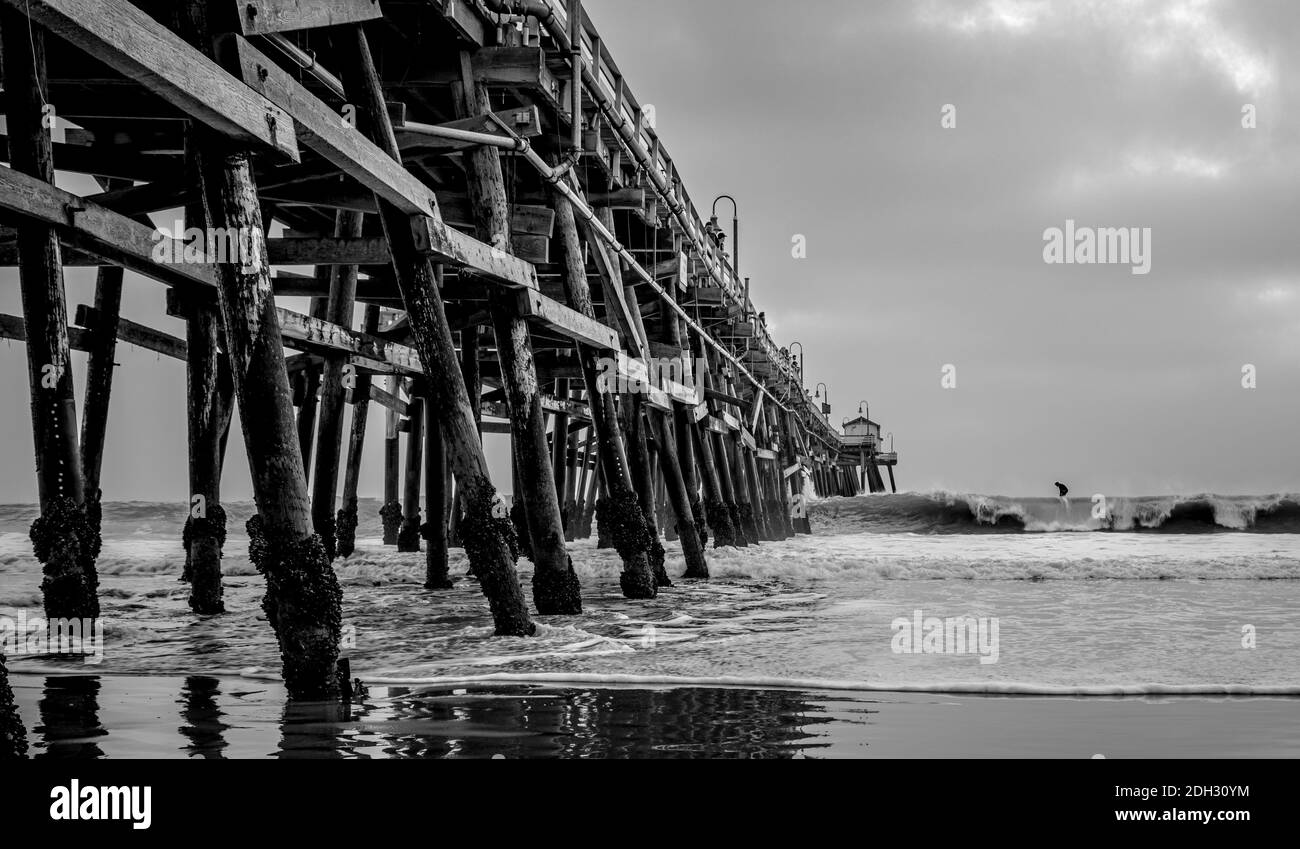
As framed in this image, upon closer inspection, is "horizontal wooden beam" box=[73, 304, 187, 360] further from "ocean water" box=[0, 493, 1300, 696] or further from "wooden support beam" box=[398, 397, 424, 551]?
"wooden support beam" box=[398, 397, 424, 551]

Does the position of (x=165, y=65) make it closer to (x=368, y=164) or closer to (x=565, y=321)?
(x=368, y=164)

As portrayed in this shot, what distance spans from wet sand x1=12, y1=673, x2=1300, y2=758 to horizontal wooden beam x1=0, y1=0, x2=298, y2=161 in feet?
7.96

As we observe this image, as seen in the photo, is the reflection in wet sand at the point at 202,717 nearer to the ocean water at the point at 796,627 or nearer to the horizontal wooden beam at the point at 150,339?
the ocean water at the point at 796,627

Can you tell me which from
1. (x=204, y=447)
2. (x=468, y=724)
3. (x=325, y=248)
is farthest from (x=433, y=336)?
(x=204, y=447)

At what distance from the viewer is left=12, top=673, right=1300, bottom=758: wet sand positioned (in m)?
3.72

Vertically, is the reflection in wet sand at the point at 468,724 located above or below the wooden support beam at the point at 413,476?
below

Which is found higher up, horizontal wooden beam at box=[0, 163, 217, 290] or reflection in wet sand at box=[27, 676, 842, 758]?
horizontal wooden beam at box=[0, 163, 217, 290]

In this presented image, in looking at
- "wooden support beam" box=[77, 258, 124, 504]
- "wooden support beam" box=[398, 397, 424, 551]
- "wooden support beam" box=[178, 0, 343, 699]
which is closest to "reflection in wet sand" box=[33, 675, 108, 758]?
"wooden support beam" box=[178, 0, 343, 699]

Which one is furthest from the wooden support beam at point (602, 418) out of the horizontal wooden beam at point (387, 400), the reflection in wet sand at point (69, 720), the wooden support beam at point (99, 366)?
the horizontal wooden beam at point (387, 400)

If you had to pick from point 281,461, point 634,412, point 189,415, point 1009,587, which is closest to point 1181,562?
point 1009,587

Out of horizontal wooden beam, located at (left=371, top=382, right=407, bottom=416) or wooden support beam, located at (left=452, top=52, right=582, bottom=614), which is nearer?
wooden support beam, located at (left=452, top=52, right=582, bottom=614)

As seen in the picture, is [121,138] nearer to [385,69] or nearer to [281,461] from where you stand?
[385,69]

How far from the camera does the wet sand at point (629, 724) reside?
3719 millimetres
